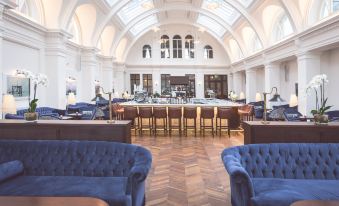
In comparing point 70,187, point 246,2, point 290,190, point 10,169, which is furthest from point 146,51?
point 290,190

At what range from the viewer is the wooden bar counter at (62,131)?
436 cm

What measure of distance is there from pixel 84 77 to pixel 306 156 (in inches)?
464

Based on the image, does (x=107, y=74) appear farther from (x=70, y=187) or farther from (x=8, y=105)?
(x=70, y=187)

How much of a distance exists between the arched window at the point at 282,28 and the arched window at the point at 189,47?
10442mm

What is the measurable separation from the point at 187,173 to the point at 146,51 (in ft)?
62.1

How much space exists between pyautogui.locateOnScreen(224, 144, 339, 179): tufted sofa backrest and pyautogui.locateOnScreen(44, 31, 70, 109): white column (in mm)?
7911

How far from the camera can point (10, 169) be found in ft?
10.2

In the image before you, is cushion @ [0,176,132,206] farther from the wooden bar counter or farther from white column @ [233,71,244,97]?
white column @ [233,71,244,97]

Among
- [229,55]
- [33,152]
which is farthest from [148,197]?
[229,55]

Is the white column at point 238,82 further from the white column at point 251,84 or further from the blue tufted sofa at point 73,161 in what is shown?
the blue tufted sofa at point 73,161

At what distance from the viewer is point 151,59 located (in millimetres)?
22828

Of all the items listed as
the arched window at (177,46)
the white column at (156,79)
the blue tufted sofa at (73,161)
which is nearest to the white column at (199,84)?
the arched window at (177,46)

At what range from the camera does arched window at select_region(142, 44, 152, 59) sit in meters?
22.9

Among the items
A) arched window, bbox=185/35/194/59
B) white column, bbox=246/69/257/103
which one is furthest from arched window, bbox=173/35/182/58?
white column, bbox=246/69/257/103
